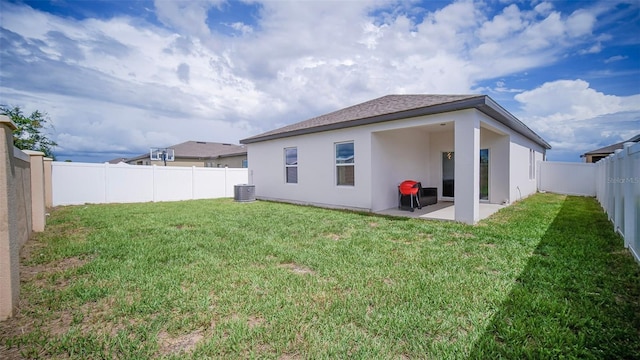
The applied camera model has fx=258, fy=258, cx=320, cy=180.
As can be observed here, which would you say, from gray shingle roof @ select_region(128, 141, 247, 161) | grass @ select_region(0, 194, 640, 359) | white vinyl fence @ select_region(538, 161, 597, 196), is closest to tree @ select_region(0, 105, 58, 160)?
gray shingle roof @ select_region(128, 141, 247, 161)

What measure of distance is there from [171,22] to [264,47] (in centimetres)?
360

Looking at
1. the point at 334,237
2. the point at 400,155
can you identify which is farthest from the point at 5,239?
the point at 400,155

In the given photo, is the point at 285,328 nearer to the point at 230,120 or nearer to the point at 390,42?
the point at 390,42

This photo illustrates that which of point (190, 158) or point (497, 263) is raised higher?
point (190, 158)

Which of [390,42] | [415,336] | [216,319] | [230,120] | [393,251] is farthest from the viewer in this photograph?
[230,120]

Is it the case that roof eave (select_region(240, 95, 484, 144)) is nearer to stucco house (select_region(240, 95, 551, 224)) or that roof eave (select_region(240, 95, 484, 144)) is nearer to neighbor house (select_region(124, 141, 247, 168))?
stucco house (select_region(240, 95, 551, 224))

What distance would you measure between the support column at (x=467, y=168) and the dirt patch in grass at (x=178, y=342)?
21.5 feet

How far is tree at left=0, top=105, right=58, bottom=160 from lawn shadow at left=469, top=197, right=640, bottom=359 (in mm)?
20264

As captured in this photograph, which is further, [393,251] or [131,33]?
[131,33]

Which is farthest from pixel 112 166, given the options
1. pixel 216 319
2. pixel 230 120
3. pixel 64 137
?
pixel 216 319

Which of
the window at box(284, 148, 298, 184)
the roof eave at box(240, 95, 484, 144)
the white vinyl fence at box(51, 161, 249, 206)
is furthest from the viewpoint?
the window at box(284, 148, 298, 184)

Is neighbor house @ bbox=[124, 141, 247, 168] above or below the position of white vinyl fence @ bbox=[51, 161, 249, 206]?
above

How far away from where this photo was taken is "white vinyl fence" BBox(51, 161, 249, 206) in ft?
36.1

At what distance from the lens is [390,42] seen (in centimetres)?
1032
